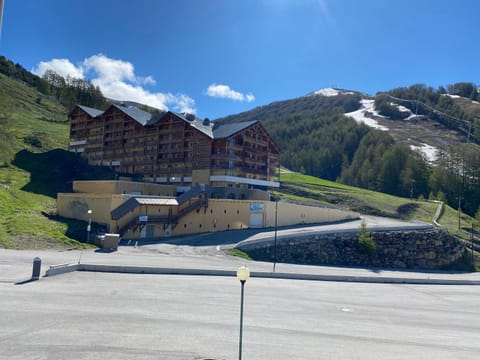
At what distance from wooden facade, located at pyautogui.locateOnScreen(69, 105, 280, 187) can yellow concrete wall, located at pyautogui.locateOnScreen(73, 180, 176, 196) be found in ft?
18.2

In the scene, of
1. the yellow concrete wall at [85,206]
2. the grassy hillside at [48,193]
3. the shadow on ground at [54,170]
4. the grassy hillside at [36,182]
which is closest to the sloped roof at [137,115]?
the shadow on ground at [54,170]

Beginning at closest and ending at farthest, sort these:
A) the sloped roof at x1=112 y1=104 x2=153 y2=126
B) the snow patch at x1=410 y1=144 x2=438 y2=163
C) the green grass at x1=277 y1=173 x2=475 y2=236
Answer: the sloped roof at x1=112 y1=104 x2=153 y2=126
the green grass at x1=277 y1=173 x2=475 y2=236
the snow patch at x1=410 y1=144 x2=438 y2=163

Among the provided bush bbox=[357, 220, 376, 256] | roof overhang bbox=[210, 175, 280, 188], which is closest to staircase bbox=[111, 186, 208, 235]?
roof overhang bbox=[210, 175, 280, 188]

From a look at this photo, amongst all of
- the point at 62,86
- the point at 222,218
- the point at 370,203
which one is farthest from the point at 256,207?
the point at 62,86

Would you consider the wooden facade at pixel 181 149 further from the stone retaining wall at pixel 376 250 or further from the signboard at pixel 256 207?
the stone retaining wall at pixel 376 250

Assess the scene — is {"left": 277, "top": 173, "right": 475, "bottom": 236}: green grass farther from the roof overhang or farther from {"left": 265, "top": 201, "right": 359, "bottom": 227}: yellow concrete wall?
{"left": 265, "top": 201, "right": 359, "bottom": 227}: yellow concrete wall

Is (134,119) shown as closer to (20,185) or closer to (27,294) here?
(20,185)

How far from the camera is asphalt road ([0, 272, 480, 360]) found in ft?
38.3

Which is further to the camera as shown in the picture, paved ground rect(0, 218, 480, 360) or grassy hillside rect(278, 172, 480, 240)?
grassy hillside rect(278, 172, 480, 240)

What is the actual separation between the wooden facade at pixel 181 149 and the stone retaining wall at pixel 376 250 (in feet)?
62.1

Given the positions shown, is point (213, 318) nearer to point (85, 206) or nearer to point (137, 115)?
point (85, 206)

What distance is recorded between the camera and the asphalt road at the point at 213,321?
11.7 m

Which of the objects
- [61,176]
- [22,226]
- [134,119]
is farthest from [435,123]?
[22,226]

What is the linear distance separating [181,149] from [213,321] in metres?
45.2
